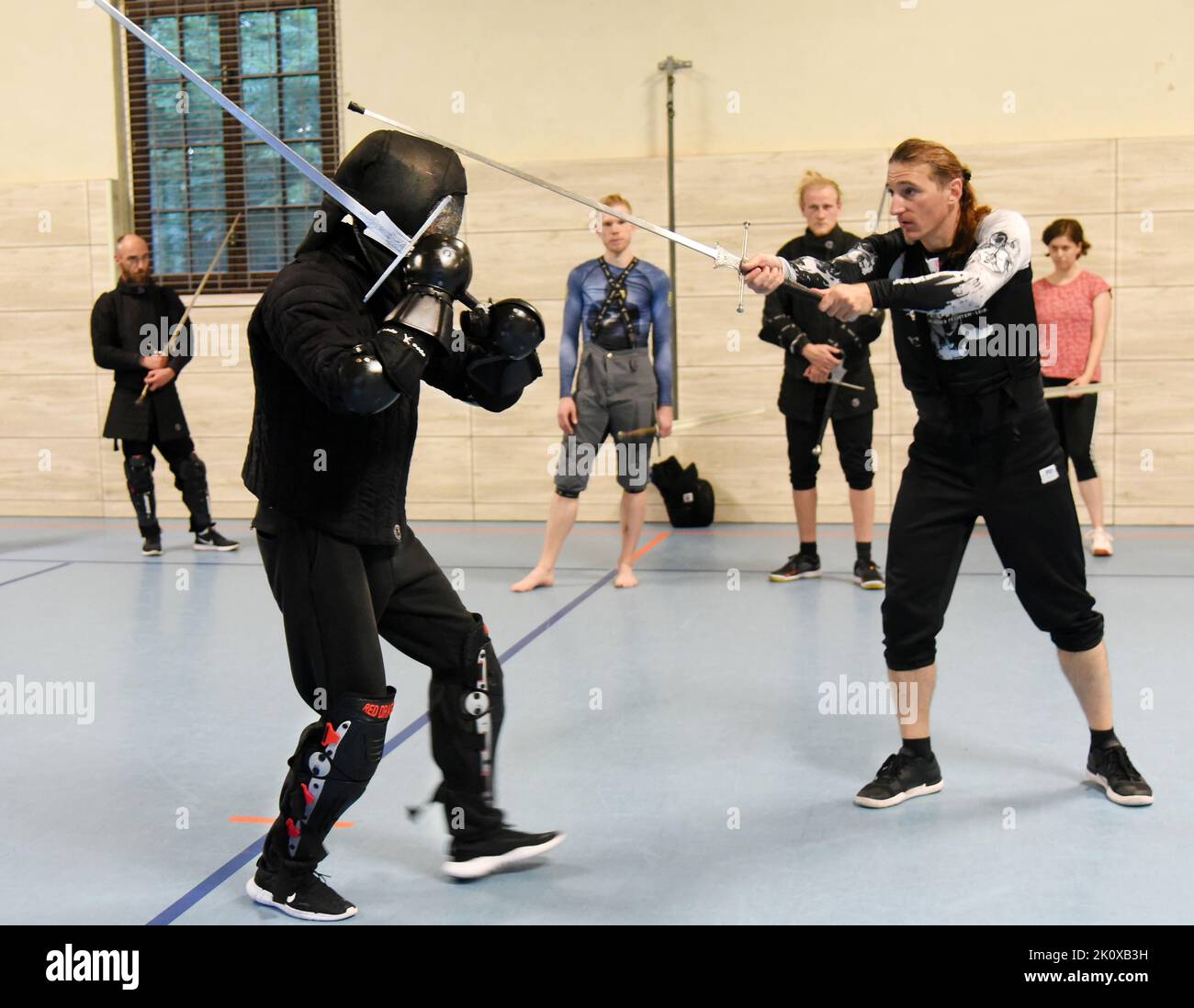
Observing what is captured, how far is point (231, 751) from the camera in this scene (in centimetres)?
353

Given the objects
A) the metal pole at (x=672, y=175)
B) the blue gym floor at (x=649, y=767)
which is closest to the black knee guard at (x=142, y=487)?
the blue gym floor at (x=649, y=767)

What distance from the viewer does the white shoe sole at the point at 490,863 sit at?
8.70 feet

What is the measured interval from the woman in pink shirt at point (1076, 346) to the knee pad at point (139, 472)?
4.80 meters

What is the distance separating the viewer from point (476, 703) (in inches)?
103

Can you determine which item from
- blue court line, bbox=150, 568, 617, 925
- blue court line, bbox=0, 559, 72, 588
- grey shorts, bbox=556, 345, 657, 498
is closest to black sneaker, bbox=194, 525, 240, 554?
blue court line, bbox=0, 559, 72, 588

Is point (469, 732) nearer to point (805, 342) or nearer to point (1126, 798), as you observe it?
point (1126, 798)

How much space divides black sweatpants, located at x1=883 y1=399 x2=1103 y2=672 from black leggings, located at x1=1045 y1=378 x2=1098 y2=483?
11.7 feet

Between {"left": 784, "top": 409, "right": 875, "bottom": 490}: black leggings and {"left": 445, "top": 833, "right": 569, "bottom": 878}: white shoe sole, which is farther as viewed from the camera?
{"left": 784, "top": 409, "right": 875, "bottom": 490}: black leggings

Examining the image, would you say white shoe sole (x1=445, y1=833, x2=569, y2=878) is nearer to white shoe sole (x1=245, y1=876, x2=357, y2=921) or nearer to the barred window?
white shoe sole (x1=245, y1=876, x2=357, y2=921)

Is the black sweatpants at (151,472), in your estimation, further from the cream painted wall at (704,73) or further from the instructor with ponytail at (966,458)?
the instructor with ponytail at (966,458)

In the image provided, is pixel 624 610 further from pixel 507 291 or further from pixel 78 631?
pixel 507 291

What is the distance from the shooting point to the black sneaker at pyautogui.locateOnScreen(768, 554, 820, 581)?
593 centimetres

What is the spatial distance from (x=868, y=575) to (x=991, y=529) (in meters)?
2.68

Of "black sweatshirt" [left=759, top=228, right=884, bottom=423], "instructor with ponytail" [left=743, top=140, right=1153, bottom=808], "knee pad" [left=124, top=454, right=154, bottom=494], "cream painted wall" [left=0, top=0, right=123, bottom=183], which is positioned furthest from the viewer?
"cream painted wall" [left=0, top=0, right=123, bottom=183]
